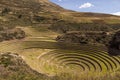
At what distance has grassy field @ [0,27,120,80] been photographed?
49.2 m

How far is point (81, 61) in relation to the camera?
178 ft

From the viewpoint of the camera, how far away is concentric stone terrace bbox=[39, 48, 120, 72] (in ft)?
164

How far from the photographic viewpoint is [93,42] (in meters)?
61.9

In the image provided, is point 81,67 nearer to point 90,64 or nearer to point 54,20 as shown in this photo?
point 90,64

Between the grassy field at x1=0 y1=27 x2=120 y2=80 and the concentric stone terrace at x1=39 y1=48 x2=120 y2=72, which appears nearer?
the grassy field at x1=0 y1=27 x2=120 y2=80

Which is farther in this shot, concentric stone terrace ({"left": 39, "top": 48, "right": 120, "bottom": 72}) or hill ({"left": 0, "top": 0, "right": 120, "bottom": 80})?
concentric stone terrace ({"left": 39, "top": 48, "right": 120, "bottom": 72})

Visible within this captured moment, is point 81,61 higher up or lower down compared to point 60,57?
lower down

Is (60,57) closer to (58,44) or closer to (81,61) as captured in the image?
(81,61)

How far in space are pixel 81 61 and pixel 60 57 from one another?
17.4ft

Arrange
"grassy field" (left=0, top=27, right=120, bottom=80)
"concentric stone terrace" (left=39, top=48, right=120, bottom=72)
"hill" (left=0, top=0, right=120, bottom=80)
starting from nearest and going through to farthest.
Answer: "hill" (left=0, top=0, right=120, bottom=80) < "grassy field" (left=0, top=27, right=120, bottom=80) < "concentric stone terrace" (left=39, top=48, right=120, bottom=72)

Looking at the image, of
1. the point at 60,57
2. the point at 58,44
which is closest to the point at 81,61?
the point at 60,57

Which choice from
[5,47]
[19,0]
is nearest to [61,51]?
[5,47]

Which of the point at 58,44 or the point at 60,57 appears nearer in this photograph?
the point at 60,57

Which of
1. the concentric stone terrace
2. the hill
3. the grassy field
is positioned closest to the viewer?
the hill
